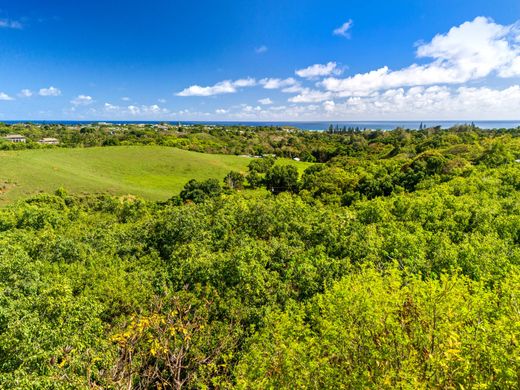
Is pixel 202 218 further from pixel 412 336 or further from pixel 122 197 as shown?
pixel 122 197

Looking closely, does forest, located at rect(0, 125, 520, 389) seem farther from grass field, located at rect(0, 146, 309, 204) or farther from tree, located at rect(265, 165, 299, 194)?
tree, located at rect(265, 165, 299, 194)

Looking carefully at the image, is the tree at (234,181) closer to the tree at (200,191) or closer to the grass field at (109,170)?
the grass field at (109,170)

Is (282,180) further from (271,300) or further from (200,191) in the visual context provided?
(271,300)

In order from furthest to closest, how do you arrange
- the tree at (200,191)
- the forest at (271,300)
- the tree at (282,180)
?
the tree at (282,180), the tree at (200,191), the forest at (271,300)

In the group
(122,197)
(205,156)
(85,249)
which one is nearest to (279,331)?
(85,249)

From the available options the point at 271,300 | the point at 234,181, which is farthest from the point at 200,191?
the point at 271,300

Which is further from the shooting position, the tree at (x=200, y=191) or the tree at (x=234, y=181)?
the tree at (x=234, y=181)

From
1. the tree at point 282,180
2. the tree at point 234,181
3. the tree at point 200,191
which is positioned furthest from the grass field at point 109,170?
the tree at point 282,180
